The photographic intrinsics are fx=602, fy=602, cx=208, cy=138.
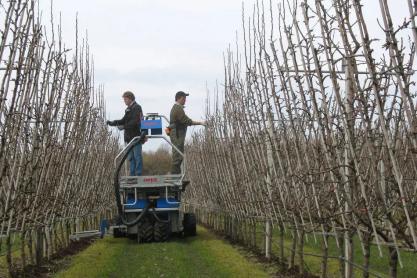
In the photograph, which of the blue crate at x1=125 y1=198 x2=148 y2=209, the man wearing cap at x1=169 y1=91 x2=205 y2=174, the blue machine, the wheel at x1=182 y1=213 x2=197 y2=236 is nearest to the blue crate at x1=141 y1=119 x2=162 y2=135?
the blue machine

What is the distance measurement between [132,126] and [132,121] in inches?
4.5

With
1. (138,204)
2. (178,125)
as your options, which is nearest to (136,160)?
(138,204)

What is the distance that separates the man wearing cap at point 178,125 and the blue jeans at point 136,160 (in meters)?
0.89

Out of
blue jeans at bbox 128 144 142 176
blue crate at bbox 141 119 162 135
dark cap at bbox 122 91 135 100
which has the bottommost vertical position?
blue jeans at bbox 128 144 142 176

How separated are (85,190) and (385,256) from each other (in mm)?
8343

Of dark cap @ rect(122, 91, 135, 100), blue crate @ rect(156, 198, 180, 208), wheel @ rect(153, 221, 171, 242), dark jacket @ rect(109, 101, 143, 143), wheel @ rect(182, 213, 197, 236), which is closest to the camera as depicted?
blue crate @ rect(156, 198, 180, 208)

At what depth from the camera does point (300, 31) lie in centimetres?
720

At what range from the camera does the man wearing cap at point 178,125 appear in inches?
552

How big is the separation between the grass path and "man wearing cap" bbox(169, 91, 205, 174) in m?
1.89

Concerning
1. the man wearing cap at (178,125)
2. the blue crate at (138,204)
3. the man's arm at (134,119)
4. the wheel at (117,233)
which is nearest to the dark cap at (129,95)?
the man's arm at (134,119)

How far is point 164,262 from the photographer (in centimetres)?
1088

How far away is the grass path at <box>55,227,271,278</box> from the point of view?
9.82 metres

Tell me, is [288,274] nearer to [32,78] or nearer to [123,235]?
[32,78]

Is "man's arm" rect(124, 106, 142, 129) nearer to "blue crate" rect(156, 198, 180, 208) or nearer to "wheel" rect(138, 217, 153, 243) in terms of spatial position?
"blue crate" rect(156, 198, 180, 208)
